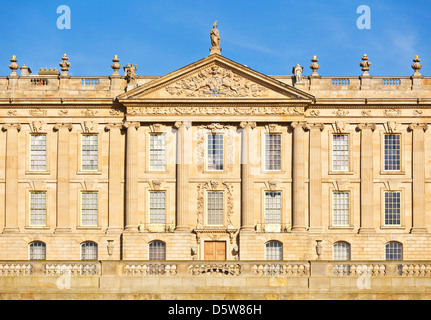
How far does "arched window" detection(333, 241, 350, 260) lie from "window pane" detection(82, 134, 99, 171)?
1631cm

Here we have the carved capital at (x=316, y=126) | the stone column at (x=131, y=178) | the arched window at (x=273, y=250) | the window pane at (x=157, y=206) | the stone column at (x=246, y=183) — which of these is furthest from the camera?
the carved capital at (x=316, y=126)

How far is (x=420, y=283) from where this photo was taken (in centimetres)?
3030

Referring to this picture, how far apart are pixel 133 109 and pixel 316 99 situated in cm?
1171

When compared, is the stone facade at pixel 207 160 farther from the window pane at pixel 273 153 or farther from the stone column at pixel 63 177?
the window pane at pixel 273 153

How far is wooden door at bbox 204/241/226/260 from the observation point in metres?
47.9

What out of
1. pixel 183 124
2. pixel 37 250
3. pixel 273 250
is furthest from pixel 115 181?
pixel 273 250

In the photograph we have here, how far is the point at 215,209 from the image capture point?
4853 centimetres

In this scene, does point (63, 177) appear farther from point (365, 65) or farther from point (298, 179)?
point (365, 65)

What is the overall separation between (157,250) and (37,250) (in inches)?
306

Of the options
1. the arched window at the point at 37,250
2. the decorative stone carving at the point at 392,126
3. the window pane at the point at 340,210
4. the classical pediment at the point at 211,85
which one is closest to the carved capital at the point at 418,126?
the decorative stone carving at the point at 392,126

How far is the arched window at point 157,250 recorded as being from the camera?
47594mm

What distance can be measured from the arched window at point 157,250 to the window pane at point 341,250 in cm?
1087
